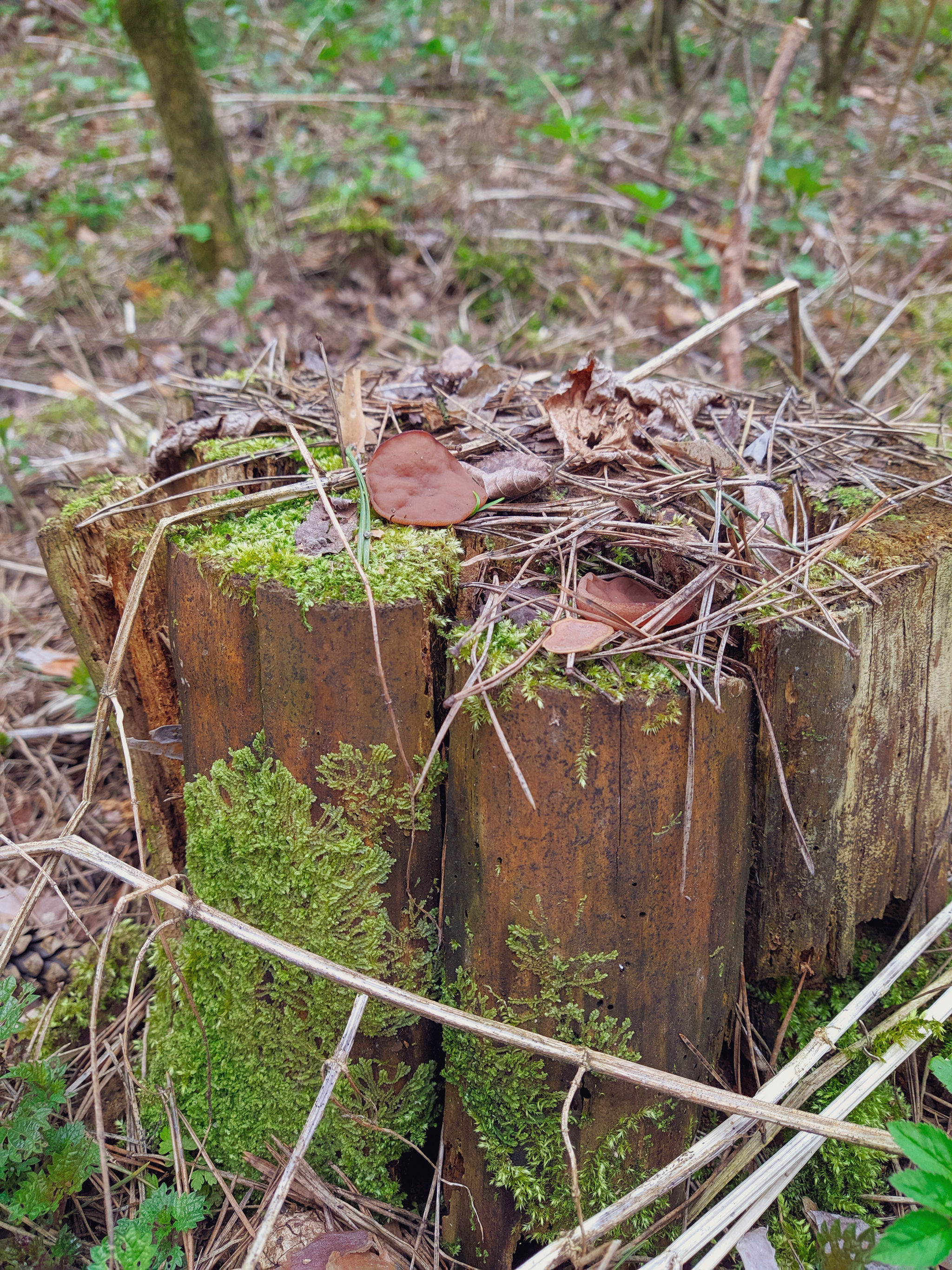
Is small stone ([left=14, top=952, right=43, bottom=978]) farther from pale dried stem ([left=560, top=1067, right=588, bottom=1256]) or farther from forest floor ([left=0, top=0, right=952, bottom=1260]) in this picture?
pale dried stem ([left=560, top=1067, right=588, bottom=1256])

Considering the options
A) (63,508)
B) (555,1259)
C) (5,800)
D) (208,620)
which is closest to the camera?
(555,1259)

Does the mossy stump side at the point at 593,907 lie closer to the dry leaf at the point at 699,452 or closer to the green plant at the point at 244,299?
the dry leaf at the point at 699,452

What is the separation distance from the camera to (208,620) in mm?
1597

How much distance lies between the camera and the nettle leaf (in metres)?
1.13

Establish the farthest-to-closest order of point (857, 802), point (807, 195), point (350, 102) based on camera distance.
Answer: point (350, 102)
point (807, 195)
point (857, 802)

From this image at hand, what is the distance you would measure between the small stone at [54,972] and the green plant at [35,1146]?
0.50 m

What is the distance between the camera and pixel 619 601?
59.6 inches

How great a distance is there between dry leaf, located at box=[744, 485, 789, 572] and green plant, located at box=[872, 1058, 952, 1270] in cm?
103

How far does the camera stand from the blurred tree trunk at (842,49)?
5879mm

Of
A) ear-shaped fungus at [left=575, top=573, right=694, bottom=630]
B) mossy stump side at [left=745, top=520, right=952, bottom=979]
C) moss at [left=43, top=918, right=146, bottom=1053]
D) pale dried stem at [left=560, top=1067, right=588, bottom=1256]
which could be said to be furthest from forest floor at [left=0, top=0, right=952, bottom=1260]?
pale dried stem at [left=560, top=1067, right=588, bottom=1256]

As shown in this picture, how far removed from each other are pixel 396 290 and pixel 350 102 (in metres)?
2.75

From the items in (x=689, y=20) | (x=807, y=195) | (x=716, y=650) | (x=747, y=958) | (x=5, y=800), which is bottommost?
(x=5, y=800)

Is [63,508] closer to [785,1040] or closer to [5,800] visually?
[5,800]

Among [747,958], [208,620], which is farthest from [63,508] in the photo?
[747,958]
